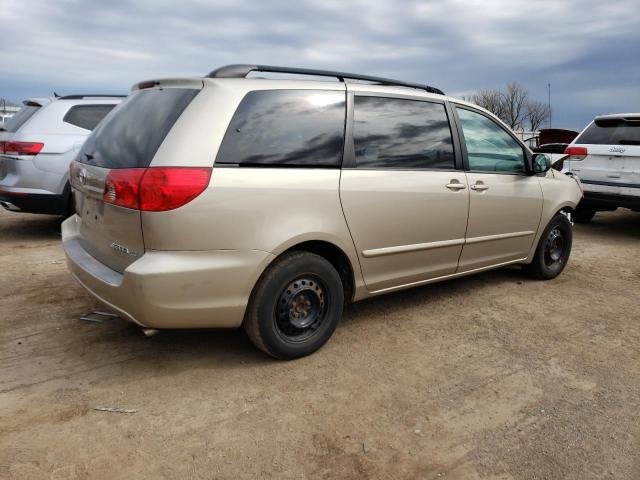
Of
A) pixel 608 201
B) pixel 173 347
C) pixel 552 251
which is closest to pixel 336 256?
pixel 173 347

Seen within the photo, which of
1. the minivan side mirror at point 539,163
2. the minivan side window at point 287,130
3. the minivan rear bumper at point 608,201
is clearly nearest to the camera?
the minivan side window at point 287,130

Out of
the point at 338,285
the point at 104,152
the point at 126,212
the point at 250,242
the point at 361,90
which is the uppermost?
the point at 361,90

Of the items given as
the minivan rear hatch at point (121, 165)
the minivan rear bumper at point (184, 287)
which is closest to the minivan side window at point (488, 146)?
the minivan rear bumper at point (184, 287)

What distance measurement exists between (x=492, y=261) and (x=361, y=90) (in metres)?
1.99

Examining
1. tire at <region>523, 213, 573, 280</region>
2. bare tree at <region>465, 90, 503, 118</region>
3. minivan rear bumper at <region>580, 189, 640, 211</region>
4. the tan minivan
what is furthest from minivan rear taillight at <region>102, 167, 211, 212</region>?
bare tree at <region>465, 90, 503, 118</region>

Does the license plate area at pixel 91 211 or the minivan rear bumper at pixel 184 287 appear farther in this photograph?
the license plate area at pixel 91 211

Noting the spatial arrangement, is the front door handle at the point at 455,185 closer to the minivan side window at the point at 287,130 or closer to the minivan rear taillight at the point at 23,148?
the minivan side window at the point at 287,130

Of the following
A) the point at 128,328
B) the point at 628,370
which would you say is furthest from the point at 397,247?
the point at 128,328

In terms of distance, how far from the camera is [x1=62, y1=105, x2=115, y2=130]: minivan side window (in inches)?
266

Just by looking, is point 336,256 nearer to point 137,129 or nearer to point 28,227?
point 137,129

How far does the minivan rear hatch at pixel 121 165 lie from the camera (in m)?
2.87

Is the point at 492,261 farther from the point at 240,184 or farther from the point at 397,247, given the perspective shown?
the point at 240,184

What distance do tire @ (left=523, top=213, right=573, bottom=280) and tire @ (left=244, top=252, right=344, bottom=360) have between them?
2.60 m

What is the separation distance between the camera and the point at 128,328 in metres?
3.79
